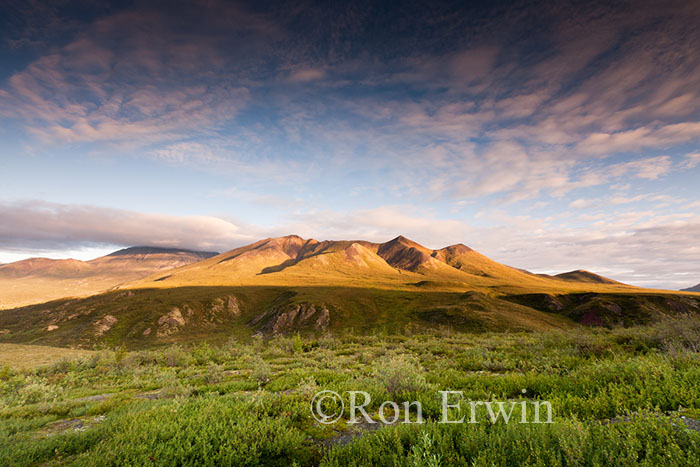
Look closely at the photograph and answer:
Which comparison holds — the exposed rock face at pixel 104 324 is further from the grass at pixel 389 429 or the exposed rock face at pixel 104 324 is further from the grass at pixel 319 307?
the grass at pixel 389 429

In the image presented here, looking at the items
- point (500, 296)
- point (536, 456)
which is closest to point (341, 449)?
point (536, 456)

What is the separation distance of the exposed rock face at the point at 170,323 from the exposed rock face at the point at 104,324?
12.9m

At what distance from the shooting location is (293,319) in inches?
2872

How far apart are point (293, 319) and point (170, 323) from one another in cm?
3449

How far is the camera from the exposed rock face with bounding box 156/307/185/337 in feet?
235

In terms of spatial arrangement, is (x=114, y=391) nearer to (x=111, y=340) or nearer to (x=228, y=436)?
(x=228, y=436)

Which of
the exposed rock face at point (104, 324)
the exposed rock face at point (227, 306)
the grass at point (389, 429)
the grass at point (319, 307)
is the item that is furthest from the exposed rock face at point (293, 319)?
the grass at point (389, 429)

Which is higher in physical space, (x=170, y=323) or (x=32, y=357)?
(x=32, y=357)

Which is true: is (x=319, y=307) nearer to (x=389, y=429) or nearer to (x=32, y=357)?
(x=32, y=357)

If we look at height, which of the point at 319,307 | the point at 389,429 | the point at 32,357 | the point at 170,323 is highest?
the point at 389,429

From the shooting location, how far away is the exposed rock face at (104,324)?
71700 millimetres

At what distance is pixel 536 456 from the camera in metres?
3.45

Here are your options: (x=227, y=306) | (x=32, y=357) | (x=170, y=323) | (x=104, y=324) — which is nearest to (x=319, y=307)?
(x=227, y=306)

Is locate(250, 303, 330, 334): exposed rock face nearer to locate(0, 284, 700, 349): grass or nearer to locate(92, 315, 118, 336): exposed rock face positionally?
locate(0, 284, 700, 349): grass
